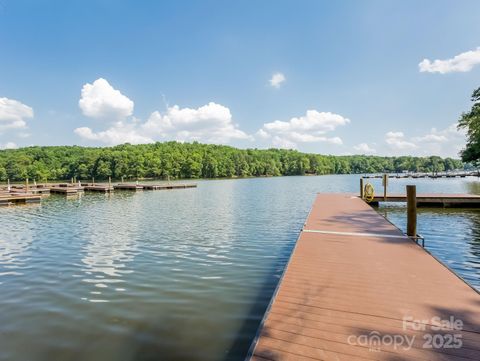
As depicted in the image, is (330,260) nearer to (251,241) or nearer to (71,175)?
(251,241)

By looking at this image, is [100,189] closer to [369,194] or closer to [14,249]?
[14,249]

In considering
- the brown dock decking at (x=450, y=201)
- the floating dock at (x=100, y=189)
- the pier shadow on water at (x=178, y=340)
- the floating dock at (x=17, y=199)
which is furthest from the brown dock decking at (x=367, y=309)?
the floating dock at (x=100, y=189)

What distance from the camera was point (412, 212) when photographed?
8.69 metres

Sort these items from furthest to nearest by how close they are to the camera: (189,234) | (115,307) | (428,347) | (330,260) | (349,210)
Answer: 1. (349,210)
2. (189,234)
3. (330,260)
4. (115,307)
5. (428,347)

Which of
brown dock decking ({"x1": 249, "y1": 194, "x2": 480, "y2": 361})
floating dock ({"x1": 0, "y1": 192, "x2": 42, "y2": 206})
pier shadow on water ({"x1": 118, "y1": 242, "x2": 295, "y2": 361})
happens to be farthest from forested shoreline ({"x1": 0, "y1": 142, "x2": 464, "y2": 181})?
brown dock decking ({"x1": 249, "y1": 194, "x2": 480, "y2": 361})

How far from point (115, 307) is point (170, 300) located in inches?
42.1

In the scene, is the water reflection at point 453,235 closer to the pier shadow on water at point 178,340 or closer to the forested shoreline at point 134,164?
the pier shadow on water at point 178,340

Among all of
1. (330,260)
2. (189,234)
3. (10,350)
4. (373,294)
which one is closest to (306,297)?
(373,294)

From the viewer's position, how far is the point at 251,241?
10586mm

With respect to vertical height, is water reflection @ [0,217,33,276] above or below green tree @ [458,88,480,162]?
below

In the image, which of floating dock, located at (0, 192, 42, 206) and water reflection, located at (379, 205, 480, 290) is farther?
floating dock, located at (0, 192, 42, 206)

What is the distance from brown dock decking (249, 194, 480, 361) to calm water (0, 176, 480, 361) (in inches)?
42.4

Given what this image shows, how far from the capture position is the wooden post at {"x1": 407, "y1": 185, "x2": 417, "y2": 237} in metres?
8.48

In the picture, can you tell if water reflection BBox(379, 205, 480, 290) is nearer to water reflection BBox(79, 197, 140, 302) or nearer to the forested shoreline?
water reflection BBox(79, 197, 140, 302)
